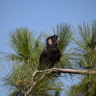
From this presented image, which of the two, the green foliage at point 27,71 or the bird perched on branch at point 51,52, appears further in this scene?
the bird perched on branch at point 51,52

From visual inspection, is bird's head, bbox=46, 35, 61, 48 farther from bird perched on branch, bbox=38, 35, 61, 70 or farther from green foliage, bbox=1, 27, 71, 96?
green foliage, bbox=1, 27, 71, 96

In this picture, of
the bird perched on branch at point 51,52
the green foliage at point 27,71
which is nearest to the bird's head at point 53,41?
the bird perched on branch at point 51,52

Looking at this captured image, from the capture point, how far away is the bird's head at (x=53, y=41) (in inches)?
91.3

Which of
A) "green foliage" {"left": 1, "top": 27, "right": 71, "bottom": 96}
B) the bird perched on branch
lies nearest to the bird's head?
the bird perched on branch

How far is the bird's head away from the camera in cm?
232

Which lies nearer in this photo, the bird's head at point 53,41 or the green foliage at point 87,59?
the green foliage at point 87,59

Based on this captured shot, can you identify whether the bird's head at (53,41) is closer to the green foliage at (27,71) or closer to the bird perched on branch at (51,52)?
the bird perched on branch at (51,52)

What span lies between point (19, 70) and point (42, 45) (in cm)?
56

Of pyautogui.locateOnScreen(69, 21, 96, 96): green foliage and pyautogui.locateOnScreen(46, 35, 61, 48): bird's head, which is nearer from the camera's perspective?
pyautogui.locateOnScreen(69, 21, 96, 96): green foliage

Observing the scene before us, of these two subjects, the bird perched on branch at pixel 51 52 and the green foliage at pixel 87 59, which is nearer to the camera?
the green foliage at pixel 87 59

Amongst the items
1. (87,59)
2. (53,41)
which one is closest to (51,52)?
(53,41)

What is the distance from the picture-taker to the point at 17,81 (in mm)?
1704

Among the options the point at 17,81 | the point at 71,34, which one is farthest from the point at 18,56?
the point at 17,81

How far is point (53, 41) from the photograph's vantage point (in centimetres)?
236
